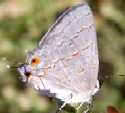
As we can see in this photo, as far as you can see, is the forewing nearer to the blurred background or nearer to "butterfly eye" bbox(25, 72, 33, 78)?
"butterfly eye" bbox(25, 72, 33, 78)

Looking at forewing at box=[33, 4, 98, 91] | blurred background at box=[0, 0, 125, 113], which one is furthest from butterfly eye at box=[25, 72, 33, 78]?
blurred background at box=[0, 0, 125, 113]

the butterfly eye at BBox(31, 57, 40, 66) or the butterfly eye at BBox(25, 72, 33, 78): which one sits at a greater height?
the butterfly eye at BBox(31, 57, 40, 66)

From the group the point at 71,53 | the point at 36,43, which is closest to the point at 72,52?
the point at 71,53

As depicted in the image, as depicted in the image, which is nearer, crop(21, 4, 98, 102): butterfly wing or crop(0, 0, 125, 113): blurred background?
crop(21, 4, 98, 102): butterfly wing

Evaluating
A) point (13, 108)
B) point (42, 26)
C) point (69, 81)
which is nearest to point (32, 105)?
point (13, 108)

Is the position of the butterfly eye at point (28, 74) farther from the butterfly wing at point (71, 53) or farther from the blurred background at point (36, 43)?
the blurred background at point (36, 43)

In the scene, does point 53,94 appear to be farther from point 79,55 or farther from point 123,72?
point 123,72

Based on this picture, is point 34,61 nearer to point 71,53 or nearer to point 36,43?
point 71,53
